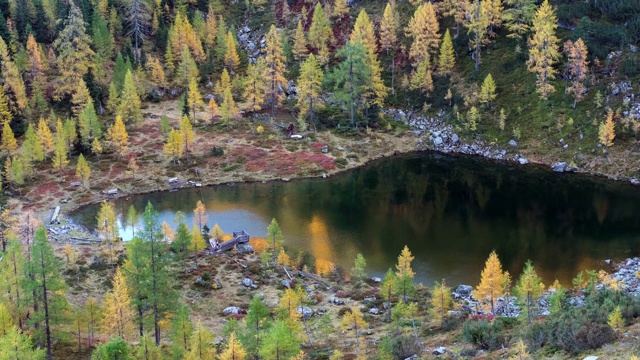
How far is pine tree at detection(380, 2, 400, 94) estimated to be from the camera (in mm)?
131125

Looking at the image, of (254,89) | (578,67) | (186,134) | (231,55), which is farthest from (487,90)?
(231,55)

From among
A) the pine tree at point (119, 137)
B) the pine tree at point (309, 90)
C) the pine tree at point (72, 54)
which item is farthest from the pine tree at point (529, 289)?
the pine tree at point (72, 54)

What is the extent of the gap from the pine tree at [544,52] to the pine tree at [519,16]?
4.52 meters

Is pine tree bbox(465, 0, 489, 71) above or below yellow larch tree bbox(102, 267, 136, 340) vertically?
above

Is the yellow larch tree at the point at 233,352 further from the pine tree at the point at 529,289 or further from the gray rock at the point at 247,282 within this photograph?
the gray rock at the point at 247,282

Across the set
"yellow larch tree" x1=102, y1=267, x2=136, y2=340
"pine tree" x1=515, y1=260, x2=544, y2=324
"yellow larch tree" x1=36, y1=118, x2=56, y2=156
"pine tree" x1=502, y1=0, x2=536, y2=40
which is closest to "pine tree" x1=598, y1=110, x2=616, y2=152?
"pine tree" x1=502, y1=0, x2=536, y2=40

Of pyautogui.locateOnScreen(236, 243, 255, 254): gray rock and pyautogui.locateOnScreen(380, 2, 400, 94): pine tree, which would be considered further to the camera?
pyautogui.locateOnScreen(380, 2, 400, 94): pine tree

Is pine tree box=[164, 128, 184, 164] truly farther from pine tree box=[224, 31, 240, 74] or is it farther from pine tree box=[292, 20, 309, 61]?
pine tree box=[292, 20, 309, 61]

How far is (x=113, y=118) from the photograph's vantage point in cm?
11900

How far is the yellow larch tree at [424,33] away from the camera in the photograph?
12400cm

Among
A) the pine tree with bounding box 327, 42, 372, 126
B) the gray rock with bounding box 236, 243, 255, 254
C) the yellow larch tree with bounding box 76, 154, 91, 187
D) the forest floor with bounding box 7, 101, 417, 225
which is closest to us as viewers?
the gray rock with bounding box 236, 243, 255, 254

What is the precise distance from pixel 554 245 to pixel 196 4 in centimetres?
A: 12223

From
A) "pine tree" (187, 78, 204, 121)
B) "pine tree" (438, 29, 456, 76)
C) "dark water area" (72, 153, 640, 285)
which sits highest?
"pine tree" (438, 29, 456, 76)

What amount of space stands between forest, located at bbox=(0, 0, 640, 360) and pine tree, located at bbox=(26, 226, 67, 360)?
170 millimetres
